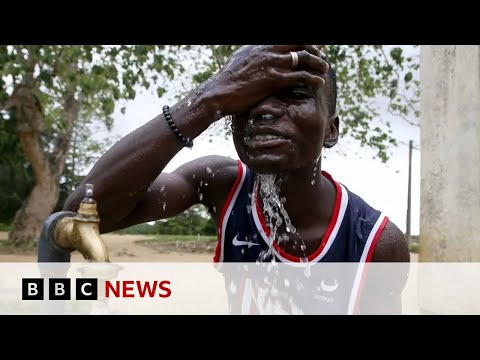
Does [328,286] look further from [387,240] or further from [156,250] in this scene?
[156,250]

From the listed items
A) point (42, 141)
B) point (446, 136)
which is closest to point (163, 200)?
point (446, 136)

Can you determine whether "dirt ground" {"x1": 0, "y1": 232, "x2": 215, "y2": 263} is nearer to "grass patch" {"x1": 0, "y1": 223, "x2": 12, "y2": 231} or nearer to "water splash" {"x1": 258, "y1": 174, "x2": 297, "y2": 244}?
"grass patch" {"x1": 0, "y1": 223, "x2": 12, "y2": 231}

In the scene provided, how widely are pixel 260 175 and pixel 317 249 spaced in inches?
15.0

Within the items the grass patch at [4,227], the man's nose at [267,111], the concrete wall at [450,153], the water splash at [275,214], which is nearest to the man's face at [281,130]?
the man's nose at [267,111]

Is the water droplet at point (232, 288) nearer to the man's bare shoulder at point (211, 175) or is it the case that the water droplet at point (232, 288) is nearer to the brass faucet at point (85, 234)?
the man's bare shoulder at point (211, 175)

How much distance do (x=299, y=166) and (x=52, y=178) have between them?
10738 mm

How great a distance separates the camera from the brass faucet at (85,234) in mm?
1130

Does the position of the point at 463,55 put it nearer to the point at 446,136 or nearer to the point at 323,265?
the point at 446,136

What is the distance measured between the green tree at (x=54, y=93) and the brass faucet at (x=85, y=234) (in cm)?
492

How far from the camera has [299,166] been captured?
1.67 m

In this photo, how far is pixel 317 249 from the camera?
1912 millimetres

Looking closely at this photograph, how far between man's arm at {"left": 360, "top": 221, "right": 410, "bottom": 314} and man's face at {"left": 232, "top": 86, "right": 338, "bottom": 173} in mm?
451

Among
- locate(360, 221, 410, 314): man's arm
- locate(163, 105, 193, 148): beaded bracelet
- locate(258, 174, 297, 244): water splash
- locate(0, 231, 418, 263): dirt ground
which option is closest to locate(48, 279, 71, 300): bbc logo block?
locate(163, 105, 193, 148): beaded bracelet

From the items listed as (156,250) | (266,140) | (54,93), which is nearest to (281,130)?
(266,140)
